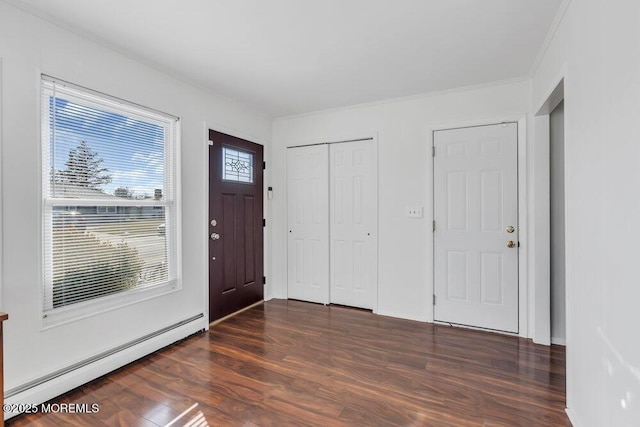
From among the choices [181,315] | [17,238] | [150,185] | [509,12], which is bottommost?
[181,315]

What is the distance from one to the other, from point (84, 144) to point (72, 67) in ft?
1.75

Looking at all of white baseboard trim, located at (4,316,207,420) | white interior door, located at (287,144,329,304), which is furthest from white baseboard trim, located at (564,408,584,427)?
white baseboard trim, located at (4,316,207,420)

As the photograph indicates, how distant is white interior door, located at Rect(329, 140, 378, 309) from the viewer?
384 cm

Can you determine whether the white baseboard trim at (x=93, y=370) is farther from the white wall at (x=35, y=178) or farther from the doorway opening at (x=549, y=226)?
the doorway opening at (x=549, y=226)

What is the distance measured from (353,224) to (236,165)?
5.23ft

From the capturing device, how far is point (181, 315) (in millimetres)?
3084

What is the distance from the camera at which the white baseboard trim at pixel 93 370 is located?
198cm

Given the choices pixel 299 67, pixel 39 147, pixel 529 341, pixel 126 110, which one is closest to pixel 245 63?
pixel 299 67

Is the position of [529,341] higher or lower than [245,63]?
lower

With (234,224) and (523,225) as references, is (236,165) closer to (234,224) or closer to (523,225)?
(234,224)

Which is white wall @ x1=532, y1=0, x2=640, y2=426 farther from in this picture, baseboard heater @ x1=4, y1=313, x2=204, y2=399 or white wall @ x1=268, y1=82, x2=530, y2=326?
baseboard heater @ x1=4, y1=313, x2=204, y2=399

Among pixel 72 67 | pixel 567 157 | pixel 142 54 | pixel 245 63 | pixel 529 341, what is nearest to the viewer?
pixel 567 157

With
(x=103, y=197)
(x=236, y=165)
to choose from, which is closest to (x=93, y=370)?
(x=103, y=197)

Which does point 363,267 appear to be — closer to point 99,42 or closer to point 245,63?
point 245,63
